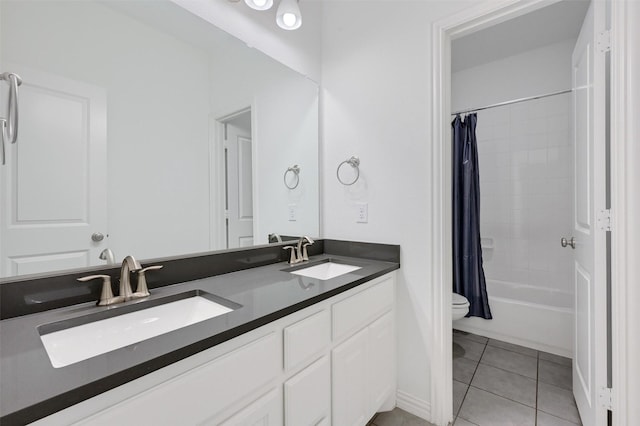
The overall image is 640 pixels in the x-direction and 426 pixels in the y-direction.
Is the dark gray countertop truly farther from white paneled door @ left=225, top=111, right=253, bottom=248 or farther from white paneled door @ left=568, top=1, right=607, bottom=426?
white paneled door @ left=568, top=1, right=607, bottom=426

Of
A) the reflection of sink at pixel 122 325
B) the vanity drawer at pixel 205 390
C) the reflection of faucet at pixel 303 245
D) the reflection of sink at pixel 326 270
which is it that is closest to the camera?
the vanity drawer at pixel 205 390

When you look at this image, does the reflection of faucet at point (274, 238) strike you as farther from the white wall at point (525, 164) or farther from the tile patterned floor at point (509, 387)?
the white wall at point (525, 164)

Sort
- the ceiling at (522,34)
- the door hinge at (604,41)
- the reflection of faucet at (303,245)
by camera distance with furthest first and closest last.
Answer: the ceiling at (522,34) → the reflection of faucet at (303,245) → the door hinge at (604,41)

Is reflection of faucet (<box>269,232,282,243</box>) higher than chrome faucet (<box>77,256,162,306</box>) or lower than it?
higher

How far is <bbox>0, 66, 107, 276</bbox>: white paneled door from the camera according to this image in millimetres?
915

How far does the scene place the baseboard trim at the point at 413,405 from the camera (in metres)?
1.60

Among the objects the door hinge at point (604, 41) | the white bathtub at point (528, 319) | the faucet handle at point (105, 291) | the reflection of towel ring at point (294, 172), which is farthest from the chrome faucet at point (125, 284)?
the white bathtub at point (528, 319)

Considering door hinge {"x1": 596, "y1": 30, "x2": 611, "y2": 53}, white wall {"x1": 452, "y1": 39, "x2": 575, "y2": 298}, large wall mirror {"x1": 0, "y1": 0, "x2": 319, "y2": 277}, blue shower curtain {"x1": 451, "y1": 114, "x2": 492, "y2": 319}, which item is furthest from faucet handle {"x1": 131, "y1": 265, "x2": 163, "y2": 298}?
white wall {"x1": 452, "y1": 39, "x2": 575, "y2": 298}

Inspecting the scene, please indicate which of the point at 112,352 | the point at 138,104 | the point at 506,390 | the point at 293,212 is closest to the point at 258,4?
the point at 138,104

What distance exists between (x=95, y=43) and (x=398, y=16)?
1.46 meters

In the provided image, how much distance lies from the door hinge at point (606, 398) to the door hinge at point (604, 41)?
1.38 m

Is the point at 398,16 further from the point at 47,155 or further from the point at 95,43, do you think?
the point at 47,155

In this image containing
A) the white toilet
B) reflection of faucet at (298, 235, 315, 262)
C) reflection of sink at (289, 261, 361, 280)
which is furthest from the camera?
the white toilet

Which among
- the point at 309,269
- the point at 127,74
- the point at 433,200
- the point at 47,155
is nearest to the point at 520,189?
the point at 433,200
